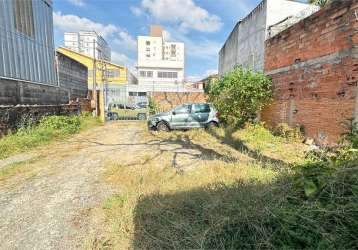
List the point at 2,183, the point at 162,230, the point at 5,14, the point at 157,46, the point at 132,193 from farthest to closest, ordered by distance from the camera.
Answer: the point at 157,46 → the point at 5,14 → the point at 2,183 → the point at 132,193 → the point at 162,230

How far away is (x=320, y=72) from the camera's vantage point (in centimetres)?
625

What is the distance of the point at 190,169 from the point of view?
14.9 ft

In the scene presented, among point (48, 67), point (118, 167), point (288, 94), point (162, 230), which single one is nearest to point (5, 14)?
point (48, 67)

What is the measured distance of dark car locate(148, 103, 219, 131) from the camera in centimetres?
981

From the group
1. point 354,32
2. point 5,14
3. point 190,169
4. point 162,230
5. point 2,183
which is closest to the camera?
point 162,230

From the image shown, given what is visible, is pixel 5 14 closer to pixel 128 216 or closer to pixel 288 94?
pixel 128 216

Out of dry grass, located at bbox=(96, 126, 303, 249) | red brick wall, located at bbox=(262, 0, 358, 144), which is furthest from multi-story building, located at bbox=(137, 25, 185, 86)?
dry grass, located at bbox=(96, 126, 303, 249)

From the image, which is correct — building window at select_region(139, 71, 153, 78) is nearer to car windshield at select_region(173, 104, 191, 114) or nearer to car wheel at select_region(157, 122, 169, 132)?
car windshield at select_region(173, 104, 191, 114)

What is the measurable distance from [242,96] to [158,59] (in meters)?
54.3

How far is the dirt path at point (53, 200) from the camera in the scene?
8.12ft

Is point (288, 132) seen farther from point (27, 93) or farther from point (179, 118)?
point (27, 93)

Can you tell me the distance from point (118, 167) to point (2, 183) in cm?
217

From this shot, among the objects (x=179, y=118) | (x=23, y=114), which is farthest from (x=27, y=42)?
(x=179, y=118)

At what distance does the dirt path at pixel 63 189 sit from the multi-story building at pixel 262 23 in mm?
6353
